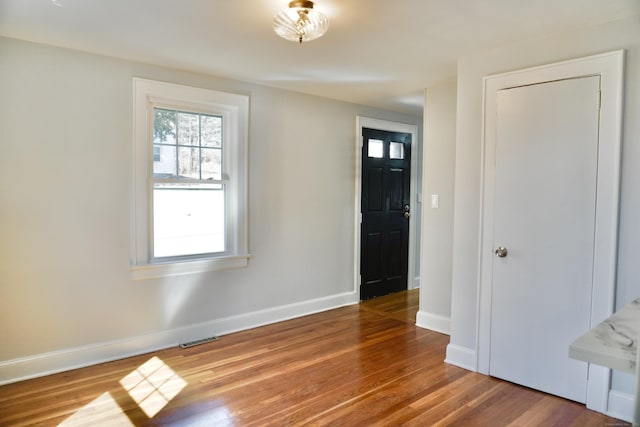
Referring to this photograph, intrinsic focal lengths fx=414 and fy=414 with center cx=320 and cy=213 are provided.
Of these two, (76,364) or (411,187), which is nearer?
(76,364)

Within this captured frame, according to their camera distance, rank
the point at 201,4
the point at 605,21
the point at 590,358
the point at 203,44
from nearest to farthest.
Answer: the point at 590,358 < the point at 201,4 < the point at 605,21 < the point at 203,44

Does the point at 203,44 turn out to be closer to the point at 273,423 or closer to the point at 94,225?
the point at 94,225

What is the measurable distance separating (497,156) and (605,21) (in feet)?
3.09

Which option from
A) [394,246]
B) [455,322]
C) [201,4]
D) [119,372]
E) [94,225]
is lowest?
[119,372]

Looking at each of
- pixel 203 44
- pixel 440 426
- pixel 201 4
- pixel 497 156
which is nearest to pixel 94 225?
pixel 203 44

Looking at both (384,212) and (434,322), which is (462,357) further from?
(384,212)

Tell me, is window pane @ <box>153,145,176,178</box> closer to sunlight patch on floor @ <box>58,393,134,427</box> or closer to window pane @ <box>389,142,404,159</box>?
sunlight patch on floor @ <box>58,393,134,427</box>

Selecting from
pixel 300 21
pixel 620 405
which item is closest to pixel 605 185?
pixel 620 405

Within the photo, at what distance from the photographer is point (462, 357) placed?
305 cm

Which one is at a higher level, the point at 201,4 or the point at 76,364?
the point at 201,4

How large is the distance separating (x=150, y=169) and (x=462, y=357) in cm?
279

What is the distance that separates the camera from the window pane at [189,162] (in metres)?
3.48

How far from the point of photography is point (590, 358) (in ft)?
3.45

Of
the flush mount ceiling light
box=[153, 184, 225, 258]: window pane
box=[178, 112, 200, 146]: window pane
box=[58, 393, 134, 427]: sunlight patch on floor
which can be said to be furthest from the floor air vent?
the flush mount ceiling light
